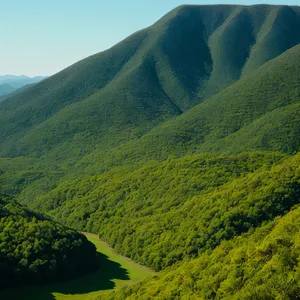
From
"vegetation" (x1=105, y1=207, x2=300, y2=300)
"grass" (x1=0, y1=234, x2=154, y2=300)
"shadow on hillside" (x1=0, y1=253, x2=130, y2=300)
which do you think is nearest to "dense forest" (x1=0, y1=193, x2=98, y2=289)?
"shadow on hillside" (x1=0, y1=253, x2=130, y2=300)

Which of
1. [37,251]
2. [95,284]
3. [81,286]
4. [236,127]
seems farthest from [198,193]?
[236,127]

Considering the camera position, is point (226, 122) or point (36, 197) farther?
point (226, 122)

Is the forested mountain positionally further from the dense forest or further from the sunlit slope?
the dense forest

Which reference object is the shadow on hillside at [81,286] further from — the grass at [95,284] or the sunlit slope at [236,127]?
the sunlit slope at [236,127]

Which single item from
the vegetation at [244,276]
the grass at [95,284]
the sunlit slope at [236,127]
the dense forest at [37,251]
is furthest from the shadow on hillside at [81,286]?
the sunlit slope at [236,127]

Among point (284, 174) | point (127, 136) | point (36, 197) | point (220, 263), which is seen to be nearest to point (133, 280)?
point (220, 263)

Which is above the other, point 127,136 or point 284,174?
point 127,136

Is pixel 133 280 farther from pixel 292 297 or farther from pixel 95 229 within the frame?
pixel 292 297

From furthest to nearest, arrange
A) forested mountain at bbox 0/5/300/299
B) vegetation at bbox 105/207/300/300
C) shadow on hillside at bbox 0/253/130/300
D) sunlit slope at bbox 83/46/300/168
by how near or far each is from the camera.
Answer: sunlit slope at bbox 83/46/300/168, shadow on hillside at bbox 0/253/130/300, forested mountain at bbox 0/5/300/299, vegetation at bbox 105/207/300/300
